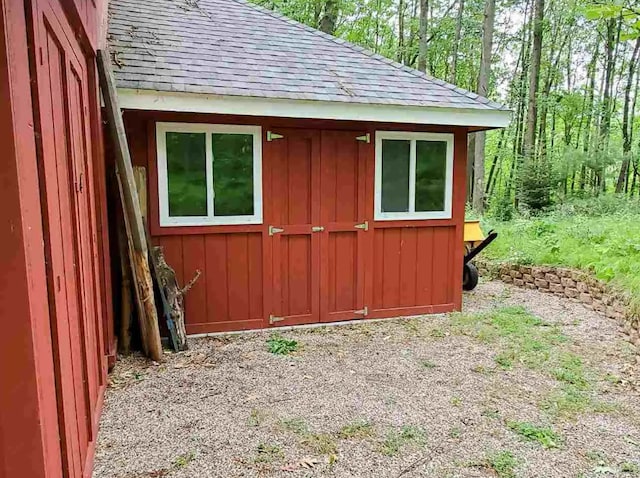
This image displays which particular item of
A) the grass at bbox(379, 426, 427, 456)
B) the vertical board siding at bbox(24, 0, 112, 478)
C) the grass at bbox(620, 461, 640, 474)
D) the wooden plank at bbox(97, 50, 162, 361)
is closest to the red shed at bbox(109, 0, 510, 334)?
the wooden plank at bbox(97, 50, 162, 361)

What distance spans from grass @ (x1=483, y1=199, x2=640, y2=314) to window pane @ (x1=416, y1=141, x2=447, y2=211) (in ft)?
7.72

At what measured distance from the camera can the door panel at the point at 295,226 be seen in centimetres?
496

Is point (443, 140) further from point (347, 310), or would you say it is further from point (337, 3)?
point (337, 3)

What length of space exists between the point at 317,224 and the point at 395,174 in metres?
1.07

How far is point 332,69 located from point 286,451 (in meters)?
4.23

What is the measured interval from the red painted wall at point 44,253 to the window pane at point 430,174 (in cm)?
362

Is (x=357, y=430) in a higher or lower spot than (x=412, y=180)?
lower

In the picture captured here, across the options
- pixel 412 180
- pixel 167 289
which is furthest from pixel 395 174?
pixel 167 289

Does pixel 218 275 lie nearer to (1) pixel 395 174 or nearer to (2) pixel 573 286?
(1) pixel 395 174

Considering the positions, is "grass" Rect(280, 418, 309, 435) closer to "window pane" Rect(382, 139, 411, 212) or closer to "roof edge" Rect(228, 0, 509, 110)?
"window pane" Rect(382, 139, 411, 212)

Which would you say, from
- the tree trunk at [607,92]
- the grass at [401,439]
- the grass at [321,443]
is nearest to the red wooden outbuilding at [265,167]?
the grass at [321,443]

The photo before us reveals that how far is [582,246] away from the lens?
23.6ft

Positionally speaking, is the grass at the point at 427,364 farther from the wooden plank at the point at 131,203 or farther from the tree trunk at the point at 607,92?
the tree trunk at the point at 607,92

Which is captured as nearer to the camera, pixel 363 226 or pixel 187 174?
pixel 187 174
